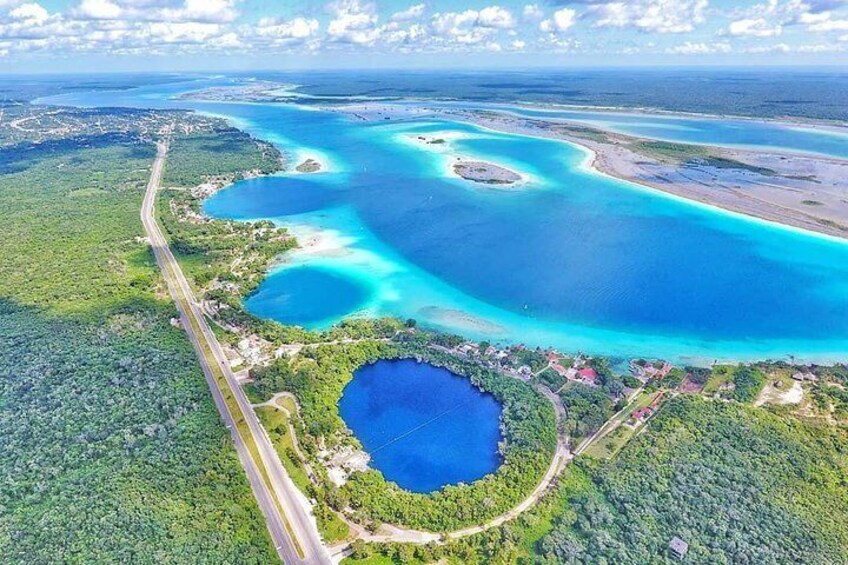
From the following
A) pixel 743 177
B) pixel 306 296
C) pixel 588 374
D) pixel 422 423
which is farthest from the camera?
pixel 743 177

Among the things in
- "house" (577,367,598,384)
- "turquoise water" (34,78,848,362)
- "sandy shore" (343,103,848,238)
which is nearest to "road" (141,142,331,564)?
"turquoise water" (34,78,848,362)

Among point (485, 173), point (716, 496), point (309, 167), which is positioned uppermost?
point (716, 496)

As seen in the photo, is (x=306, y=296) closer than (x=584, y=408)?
No

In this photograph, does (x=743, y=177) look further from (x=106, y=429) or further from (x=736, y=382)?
(x=106, y=429)

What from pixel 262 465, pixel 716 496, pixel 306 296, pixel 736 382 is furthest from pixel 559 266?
pixel 262 465

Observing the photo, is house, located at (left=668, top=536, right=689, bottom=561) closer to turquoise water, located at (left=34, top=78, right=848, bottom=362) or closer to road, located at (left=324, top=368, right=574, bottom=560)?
road, located at (left=324, top=368, right=574, bottom=560)

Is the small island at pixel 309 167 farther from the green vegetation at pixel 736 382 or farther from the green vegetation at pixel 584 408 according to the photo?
the green vegetation at pixel 736 382

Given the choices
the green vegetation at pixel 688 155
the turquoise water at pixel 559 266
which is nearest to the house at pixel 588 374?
the turquoise water at pixel 559 266
